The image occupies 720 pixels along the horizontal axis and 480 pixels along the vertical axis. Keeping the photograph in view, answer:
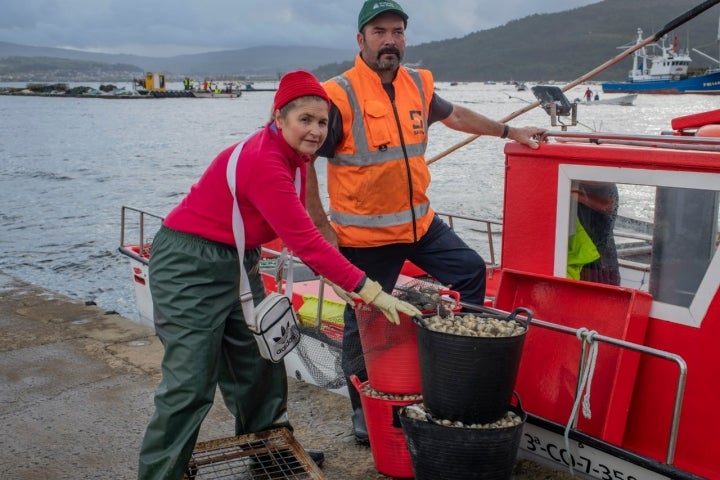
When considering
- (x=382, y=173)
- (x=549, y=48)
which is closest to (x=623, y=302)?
(x=382, y=173)

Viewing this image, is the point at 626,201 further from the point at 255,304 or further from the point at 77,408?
the point at 77,408

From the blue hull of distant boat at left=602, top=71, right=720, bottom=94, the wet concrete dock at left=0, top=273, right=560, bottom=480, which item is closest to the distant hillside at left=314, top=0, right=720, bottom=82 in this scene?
the blue hull of distant boat at left=602, top=71, right=720, bottom=94

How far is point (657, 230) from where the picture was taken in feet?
12.8

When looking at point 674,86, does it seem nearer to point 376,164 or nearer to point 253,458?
point 376,164

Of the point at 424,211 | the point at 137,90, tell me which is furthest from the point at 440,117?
the point at 137,90

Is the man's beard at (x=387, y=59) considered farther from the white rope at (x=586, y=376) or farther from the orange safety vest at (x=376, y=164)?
the white rope at (x=586, y=376)

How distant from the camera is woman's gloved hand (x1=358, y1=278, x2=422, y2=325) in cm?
348

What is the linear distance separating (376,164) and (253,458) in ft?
5.45

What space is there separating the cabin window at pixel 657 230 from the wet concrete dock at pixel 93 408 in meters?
1.12

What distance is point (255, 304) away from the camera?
401 centimetres

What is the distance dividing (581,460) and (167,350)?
2051 mm

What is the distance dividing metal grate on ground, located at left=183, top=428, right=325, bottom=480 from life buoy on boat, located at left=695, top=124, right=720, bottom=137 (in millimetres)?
2622

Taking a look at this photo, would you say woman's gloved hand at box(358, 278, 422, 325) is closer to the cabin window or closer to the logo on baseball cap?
the cabin window

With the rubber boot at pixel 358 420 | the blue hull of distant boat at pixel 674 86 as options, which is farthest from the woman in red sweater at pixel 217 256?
the blue hull of distant boat at pixel 674 86
